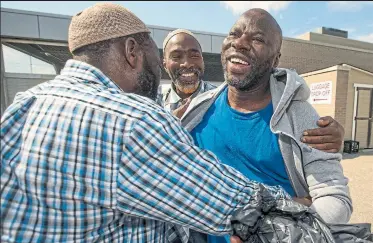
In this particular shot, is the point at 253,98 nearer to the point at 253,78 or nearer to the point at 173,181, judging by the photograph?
the point at 253,78

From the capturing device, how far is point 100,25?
1013 millimetres

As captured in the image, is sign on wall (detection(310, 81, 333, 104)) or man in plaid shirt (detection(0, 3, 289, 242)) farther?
sign on wall (detection(310, 81, 333, 104))

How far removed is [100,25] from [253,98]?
101cm

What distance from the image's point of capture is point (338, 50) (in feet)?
6.13

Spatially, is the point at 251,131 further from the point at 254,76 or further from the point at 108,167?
the point at 108,167

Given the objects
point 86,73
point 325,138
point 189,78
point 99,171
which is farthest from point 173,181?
point 189,78

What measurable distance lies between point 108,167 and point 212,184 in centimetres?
37

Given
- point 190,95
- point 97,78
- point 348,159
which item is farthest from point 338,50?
point 97,78

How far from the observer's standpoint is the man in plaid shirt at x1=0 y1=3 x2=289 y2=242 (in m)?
0.77

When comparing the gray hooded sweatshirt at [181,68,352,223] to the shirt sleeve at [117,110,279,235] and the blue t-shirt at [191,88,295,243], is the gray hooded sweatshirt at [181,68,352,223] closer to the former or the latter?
the blue t-shirt at [191,88,295,243]

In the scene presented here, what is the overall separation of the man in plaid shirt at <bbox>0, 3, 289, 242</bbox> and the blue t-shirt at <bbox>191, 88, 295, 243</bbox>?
0.49 meters

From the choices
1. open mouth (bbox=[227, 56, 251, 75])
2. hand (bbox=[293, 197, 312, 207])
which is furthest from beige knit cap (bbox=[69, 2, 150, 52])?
hand (bbox=[293, 197, 312, 207])

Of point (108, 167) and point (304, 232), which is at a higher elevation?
point (108, 167)

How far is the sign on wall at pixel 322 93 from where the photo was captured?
1.83m
